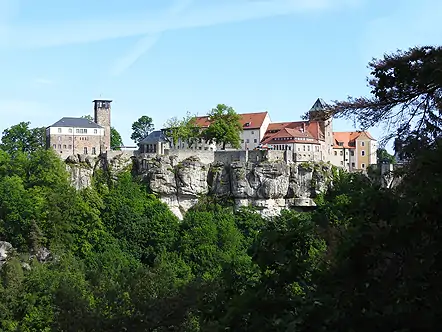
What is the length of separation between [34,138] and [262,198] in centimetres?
2156

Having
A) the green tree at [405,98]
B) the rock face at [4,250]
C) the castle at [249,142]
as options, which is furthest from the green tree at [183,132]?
the green tree at [405,98]

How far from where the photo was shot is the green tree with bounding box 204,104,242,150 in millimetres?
51062

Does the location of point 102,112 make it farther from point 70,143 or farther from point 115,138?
point 115,138

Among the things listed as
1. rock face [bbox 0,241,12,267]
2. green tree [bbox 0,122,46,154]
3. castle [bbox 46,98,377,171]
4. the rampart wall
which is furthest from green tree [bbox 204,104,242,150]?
rock face [bbox 0,241,12,267]

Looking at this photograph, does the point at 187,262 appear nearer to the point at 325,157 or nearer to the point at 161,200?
the point at 161,200

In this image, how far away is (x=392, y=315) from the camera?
6.61 m

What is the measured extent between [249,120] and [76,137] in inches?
527

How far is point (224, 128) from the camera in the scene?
168 feet

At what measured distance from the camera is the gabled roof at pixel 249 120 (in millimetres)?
56219

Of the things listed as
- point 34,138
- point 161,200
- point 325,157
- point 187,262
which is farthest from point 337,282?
point 34,138

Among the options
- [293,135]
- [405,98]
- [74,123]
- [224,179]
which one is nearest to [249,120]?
[293,135]

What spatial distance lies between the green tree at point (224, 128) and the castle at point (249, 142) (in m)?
0.82

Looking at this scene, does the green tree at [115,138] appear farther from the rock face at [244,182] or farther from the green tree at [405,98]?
the green tree at [405,98]

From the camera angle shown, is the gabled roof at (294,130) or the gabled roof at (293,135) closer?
the gabled roof at (293,135)
